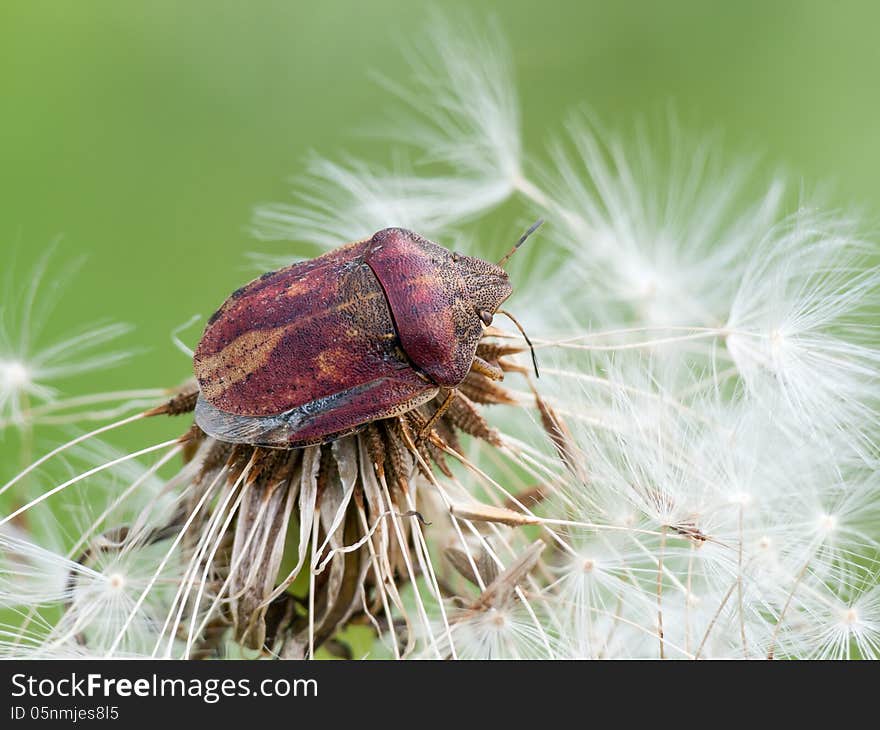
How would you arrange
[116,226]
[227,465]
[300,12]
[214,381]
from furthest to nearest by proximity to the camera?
[300,12]
[116,226]
[227,465]
[214,381]

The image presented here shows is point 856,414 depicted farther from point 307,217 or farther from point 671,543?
point 307,217

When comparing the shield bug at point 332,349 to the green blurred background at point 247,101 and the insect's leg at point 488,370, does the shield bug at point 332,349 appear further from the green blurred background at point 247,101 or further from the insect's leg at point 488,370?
the green blurred background at point 247,101

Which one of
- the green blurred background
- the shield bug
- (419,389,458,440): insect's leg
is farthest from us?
the green blurred background

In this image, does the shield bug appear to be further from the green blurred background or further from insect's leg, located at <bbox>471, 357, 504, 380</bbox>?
the green blurred background

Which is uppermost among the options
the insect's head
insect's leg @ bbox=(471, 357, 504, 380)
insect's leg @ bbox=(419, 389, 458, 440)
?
the insect's head

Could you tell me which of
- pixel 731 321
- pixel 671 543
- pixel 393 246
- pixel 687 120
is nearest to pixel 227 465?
pixel 393 246

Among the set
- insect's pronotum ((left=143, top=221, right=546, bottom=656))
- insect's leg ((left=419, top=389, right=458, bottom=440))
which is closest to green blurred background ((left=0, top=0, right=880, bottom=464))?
insect's pronotum ((left=143, top=221, right=546, bottom=656))

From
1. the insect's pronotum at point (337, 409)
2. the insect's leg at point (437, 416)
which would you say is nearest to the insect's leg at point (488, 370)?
the insect's pronotum at point (337, 409)
